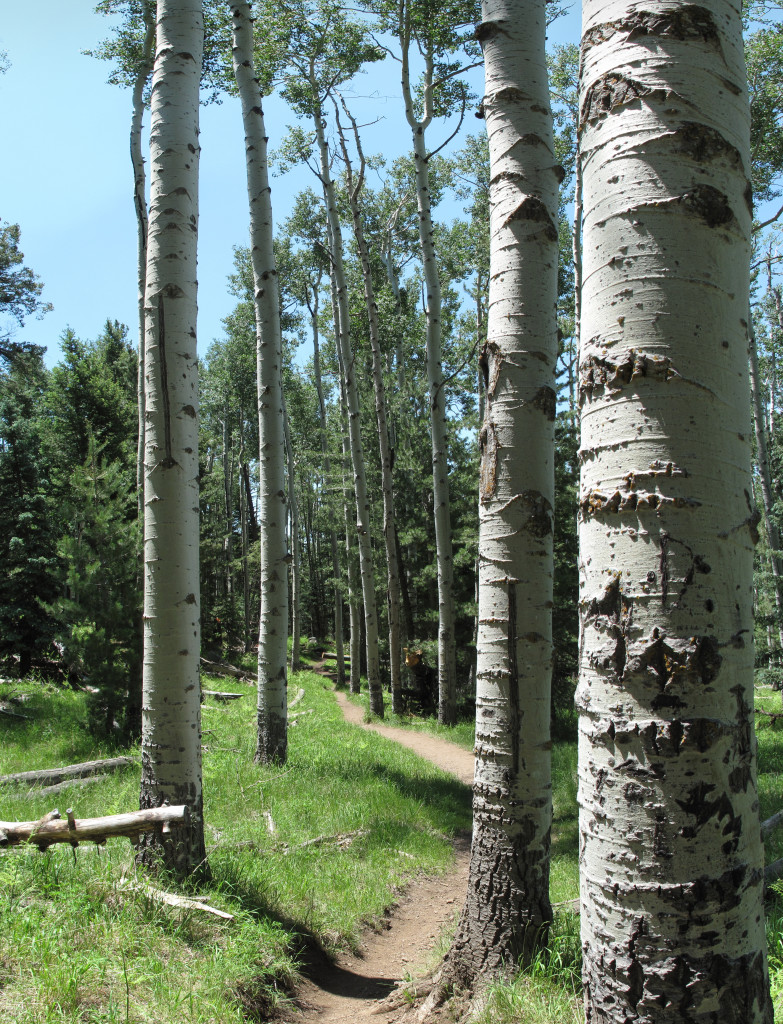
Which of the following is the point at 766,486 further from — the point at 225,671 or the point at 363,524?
the point at 225,671

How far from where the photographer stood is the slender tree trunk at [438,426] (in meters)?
12.7

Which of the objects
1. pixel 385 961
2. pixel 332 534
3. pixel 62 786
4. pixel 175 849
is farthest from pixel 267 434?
pixel 332 534

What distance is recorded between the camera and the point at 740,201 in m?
1.45

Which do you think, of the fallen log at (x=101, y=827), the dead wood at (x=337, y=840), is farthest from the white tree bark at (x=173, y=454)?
the dead wood at (x=337, y=840)

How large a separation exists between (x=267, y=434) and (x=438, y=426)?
17.6ft

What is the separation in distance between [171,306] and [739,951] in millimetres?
4528

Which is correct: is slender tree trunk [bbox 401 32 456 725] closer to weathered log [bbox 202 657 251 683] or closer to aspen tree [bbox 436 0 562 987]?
weathered log [bbox 202 657 251 683]

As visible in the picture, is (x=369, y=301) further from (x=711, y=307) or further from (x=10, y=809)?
(x=711, y=307)

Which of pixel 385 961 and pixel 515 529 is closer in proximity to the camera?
pixel 515 529

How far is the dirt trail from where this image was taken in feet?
11.5

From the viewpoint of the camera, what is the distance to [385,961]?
425 centimetres

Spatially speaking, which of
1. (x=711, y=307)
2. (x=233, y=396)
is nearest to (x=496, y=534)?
(x=711, y=307)

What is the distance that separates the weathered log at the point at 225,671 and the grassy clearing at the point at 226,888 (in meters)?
10.1

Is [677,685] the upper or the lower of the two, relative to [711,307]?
lower
